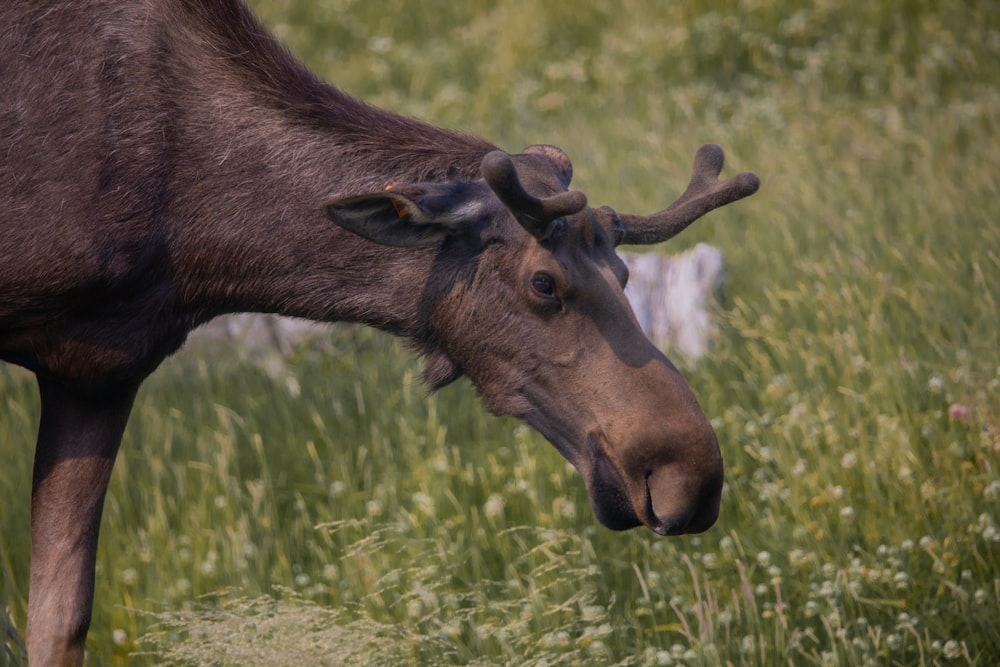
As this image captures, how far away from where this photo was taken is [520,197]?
3398 millimetres

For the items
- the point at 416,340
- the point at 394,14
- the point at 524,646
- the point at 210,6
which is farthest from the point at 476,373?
the point at 394,14

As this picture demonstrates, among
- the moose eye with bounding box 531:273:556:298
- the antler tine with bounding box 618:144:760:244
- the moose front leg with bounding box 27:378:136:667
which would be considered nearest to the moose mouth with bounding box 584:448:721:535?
the moose eye with bounding box 531:273:556:298

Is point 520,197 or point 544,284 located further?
point 544,284

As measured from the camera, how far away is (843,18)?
10.8 metres

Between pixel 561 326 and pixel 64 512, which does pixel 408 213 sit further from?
pixel 64 512

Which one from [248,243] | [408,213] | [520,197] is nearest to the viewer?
[520,197]

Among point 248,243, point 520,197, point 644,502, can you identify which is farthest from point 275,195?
point 644,502

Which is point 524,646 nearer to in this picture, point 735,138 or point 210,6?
point 210,6

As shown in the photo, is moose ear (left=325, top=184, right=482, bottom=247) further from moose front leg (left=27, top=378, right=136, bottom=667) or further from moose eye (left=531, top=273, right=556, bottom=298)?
moose front leg (left=27, top=378, right=136, bottom=667)

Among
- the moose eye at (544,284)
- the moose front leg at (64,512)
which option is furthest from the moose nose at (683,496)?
the moose front leg at (64,512)

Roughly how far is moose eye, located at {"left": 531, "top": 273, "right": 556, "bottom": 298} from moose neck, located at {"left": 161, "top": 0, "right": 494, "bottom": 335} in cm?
36

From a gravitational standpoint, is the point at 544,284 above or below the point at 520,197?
below

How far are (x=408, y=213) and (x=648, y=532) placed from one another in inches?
75.8

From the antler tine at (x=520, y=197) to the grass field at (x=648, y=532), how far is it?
1.38 meters
